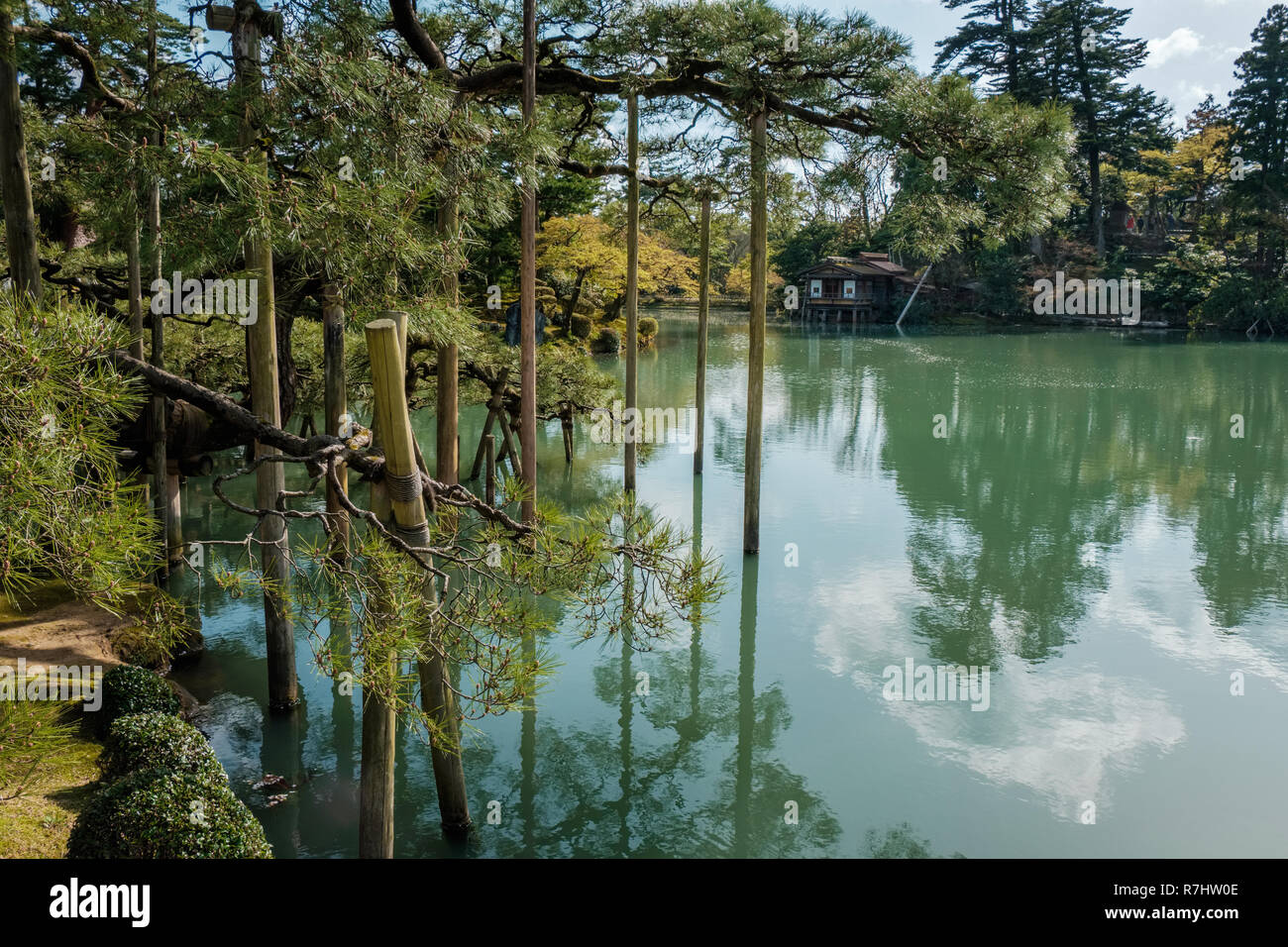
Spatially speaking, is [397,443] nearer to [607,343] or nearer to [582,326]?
[582,326]

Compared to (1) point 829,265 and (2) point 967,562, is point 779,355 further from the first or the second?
→ (2) point 967,562

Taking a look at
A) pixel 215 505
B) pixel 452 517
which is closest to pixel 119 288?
pixel 215 505

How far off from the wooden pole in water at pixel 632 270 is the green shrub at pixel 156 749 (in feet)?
22.3

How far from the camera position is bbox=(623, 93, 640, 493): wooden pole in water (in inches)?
416

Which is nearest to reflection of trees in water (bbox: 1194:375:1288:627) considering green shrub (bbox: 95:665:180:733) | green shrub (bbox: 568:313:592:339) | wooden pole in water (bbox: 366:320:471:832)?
wooden pole in water (bbox: 366:320:471:832)

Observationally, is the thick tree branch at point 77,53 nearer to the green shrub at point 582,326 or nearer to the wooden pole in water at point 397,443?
the wooden pole in water at point 397,443

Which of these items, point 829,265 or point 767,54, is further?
point 829,265

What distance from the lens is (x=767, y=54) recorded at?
8852 mm

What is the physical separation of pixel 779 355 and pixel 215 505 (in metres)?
25.1

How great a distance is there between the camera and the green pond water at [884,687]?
6.13 metres

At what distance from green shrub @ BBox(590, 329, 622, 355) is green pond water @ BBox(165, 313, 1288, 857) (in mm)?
15711

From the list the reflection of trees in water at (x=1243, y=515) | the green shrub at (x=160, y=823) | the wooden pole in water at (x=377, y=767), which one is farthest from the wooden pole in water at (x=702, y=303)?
the green shrub at (x=160, y=823)

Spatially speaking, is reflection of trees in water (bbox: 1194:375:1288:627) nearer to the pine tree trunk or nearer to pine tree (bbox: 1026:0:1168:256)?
the pine tree trunk

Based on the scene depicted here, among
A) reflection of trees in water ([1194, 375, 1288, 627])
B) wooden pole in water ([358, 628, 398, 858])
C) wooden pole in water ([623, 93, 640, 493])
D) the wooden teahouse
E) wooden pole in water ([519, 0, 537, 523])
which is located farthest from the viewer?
the wooden teahouse
